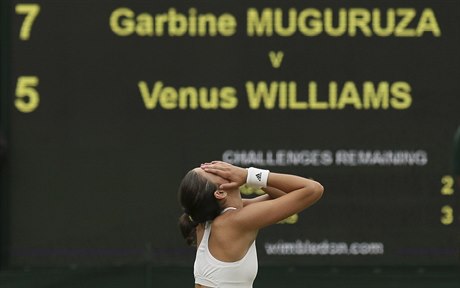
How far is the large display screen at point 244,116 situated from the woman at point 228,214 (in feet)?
6.99

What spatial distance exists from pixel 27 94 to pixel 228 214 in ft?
8.13

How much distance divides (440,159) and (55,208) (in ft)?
6.94

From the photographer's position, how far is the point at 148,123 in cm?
611

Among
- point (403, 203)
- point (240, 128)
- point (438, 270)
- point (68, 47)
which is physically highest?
point (68, 47)

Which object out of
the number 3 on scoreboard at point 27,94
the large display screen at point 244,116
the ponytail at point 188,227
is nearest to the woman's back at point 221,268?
the ponytail at point 188,227

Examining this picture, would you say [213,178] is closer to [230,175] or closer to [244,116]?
[230,175]

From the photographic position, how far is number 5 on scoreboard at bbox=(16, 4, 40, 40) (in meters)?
6.07

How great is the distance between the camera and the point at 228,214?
393 centimetres

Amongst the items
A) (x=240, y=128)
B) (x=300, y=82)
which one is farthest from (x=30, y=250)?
(x=300, y=82)

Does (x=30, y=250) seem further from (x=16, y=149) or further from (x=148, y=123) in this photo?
(x=148, y=123)

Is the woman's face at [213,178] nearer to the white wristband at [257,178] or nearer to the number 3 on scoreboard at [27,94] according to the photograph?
the white wristband at [257,178]

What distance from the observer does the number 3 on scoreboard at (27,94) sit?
6074 mm

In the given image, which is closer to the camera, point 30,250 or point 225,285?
point 225,285

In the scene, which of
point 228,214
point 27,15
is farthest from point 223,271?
point 27,15
